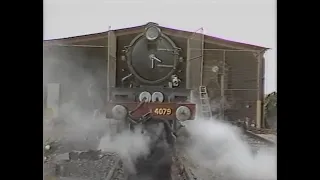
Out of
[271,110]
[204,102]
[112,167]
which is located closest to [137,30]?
[204,102]

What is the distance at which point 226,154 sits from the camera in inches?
108

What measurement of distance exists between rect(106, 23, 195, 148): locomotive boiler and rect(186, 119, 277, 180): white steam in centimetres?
14

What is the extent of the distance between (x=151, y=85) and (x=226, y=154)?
2.31ft

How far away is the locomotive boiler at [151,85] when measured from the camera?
2.70 metres

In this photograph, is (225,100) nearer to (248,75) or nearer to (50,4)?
(248,75)

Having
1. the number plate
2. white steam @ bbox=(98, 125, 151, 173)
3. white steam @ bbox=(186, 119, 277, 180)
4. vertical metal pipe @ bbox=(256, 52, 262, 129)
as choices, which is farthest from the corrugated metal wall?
white steam @ bbox=(98, 125, 151, 173)

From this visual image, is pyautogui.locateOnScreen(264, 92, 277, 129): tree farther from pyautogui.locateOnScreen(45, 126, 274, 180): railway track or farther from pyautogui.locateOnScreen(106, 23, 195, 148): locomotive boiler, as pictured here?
pyautogui.locateOnScreen(106, 23, 195, 148): locomotive boiler

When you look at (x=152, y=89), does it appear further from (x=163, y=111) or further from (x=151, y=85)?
(x=163, y=111)

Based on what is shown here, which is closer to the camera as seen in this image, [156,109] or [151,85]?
[156,109]

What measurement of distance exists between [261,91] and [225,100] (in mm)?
254

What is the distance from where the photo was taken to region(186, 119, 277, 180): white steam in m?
2.74

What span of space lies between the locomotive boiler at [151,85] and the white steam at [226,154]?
0.46ft

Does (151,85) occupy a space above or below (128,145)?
above
